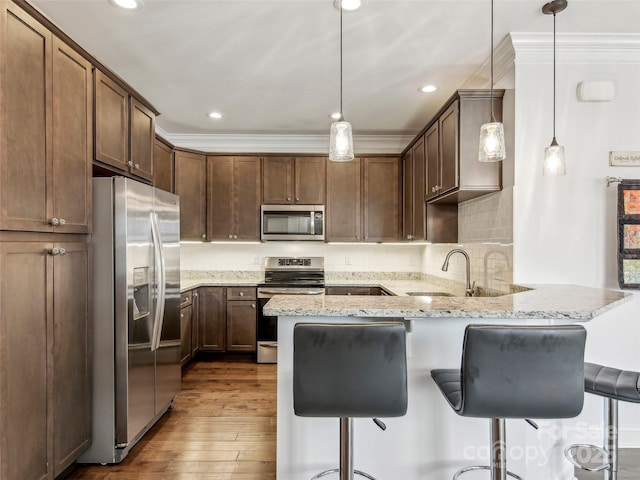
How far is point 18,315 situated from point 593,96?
3.42 m

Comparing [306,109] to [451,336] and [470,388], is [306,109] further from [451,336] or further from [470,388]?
[470,388]

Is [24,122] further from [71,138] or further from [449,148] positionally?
[449,148]

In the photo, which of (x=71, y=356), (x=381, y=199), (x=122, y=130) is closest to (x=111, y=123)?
(x=122, y=130)

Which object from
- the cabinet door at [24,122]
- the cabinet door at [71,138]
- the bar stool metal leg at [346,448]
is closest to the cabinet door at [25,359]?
the cabinet door at [24,122]

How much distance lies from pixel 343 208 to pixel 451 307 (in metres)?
2.91

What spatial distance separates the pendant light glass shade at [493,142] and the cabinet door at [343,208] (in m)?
2.60

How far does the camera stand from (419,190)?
3.58m

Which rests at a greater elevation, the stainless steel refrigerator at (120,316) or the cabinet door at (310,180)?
the cabinet door at (310,180)

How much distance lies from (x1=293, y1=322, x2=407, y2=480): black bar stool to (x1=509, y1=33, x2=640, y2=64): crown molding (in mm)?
2106

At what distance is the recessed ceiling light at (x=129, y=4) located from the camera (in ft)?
6.34

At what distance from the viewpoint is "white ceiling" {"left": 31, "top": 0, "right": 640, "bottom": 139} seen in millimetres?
2004

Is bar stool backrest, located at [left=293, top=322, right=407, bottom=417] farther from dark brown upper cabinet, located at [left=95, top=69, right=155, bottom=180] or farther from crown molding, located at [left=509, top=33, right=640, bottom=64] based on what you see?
crown molding, located at [left=509, top=33, right=640, bottom=64]

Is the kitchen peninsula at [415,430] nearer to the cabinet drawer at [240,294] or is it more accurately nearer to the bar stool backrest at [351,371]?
the bar stool backrest at [351,371]

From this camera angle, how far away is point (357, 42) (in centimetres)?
230
